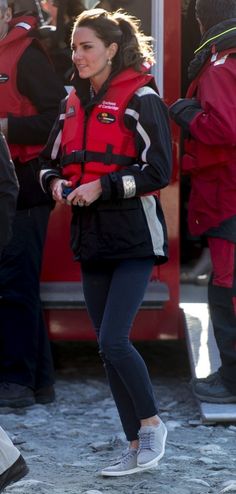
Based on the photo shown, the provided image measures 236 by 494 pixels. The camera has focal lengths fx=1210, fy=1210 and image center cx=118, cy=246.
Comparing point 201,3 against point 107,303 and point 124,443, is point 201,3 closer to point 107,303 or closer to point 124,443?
point 107,303

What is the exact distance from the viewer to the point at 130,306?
4.63 metres

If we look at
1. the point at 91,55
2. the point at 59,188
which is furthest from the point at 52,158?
the point at 91,55

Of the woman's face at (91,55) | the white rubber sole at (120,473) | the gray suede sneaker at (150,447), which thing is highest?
the woman's face at (91,55)

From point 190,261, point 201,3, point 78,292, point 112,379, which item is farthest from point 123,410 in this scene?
point 190,261

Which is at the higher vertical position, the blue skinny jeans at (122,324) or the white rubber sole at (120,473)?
the blue skinny jeans at (122,324)

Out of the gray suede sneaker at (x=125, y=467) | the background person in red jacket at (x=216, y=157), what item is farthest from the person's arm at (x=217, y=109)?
the gray suede sneaker at (x=125, y=467)

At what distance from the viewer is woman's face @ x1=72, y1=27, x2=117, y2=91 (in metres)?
4.67

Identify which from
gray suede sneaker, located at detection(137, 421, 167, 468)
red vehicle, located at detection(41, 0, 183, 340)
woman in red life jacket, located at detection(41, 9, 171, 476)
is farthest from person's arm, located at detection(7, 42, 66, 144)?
gray suede sneaker, located at detection(137, 421, 167, 468)

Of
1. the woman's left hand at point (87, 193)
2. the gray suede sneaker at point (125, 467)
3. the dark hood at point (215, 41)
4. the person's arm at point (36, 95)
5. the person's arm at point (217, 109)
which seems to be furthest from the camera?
the person's arm at point (36, 95)

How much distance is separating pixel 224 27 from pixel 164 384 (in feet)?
6.80

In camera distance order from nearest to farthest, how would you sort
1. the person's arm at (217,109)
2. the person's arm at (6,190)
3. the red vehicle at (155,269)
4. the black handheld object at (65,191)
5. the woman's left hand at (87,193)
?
the person's arm at (6,190)
the woman's left hand at (87,193)
the black handheld object at (65,191)
the person's arm at (217,109)
the red vehicle at (155,269)

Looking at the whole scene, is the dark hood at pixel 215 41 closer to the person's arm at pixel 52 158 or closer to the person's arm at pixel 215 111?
the person's arm at pixel 215 111

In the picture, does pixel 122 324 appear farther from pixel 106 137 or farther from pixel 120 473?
pixel 106 137

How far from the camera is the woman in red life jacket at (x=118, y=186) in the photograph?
457 centimetres
